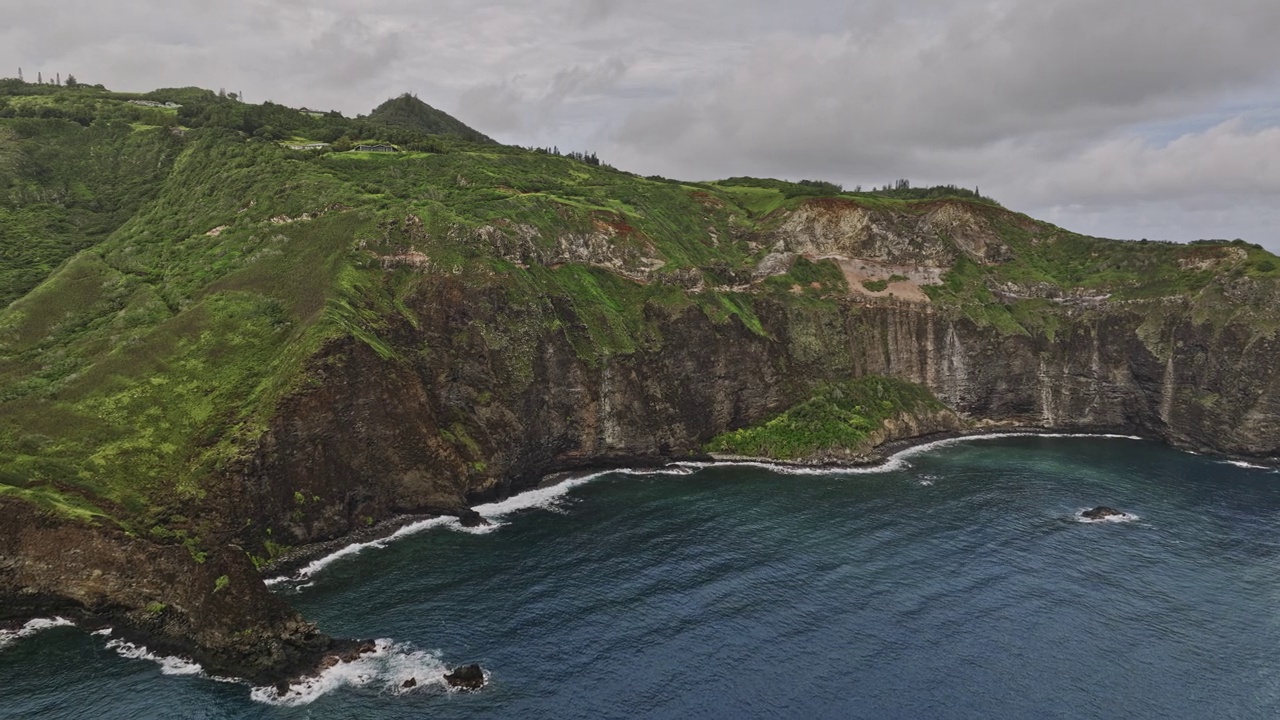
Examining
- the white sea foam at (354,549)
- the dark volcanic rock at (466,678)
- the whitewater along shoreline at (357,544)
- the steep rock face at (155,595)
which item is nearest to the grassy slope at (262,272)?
the steep rock face at (155,595)


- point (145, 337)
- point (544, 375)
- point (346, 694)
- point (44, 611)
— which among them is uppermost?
point (145, 337)

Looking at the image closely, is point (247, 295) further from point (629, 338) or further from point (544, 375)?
point (629, 338)

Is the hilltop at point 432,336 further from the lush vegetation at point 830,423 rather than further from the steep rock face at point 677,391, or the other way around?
the lush vegetation at point 830,423

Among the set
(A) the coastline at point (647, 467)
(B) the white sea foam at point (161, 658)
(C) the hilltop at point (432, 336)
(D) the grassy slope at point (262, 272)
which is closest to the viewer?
(B) the white sea foam at point (161, 658)

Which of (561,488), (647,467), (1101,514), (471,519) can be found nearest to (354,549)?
(471,519)

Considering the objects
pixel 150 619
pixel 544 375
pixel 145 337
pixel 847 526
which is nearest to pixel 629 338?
pixel 544 375

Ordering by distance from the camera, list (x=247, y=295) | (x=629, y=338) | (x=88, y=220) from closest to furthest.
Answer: (x=247, y=295) → (x=629, y=338) → (x=88, y=220)
